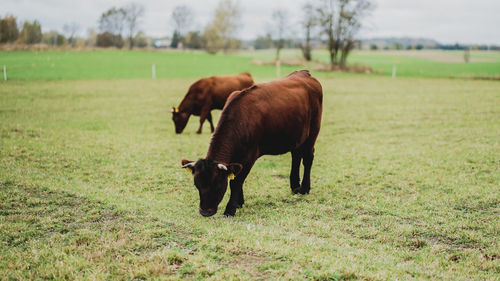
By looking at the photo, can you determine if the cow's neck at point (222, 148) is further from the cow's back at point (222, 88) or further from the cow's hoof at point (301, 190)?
the cow's back at point (222, 88)

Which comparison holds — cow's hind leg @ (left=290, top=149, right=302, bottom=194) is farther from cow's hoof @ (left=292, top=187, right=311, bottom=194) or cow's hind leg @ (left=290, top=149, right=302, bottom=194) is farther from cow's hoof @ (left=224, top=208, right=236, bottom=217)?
cow's hoof @ (left=224, top=208, right=236, bottom=217)

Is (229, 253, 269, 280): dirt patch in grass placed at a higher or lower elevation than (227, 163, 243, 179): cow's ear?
lower

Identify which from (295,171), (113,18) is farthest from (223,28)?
(295,171)

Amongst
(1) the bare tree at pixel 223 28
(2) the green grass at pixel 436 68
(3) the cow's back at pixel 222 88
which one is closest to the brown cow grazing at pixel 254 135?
(3) the cow's back at pixel 222 88

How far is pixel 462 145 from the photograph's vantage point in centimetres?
1187

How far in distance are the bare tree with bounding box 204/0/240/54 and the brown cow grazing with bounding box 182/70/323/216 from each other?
87.1 metres

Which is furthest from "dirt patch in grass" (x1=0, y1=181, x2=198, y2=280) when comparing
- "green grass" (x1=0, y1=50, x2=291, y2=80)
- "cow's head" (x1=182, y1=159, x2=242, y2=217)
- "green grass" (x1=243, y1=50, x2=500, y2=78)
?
"green grass" (x1=243, y1=50, x2=500, y2=78)

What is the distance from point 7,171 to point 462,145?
12086 mm

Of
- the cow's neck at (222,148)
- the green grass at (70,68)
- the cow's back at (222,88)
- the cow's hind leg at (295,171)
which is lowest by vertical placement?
the cow's hind leg at (295,171)

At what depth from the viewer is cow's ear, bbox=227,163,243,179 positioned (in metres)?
6.02

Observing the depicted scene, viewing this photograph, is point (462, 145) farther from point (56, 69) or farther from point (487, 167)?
point (56, 69)

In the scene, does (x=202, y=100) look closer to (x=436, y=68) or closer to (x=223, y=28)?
(x=436, y=68)

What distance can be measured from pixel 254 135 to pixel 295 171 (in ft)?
5.86

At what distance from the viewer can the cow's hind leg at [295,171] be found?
7.91 m
